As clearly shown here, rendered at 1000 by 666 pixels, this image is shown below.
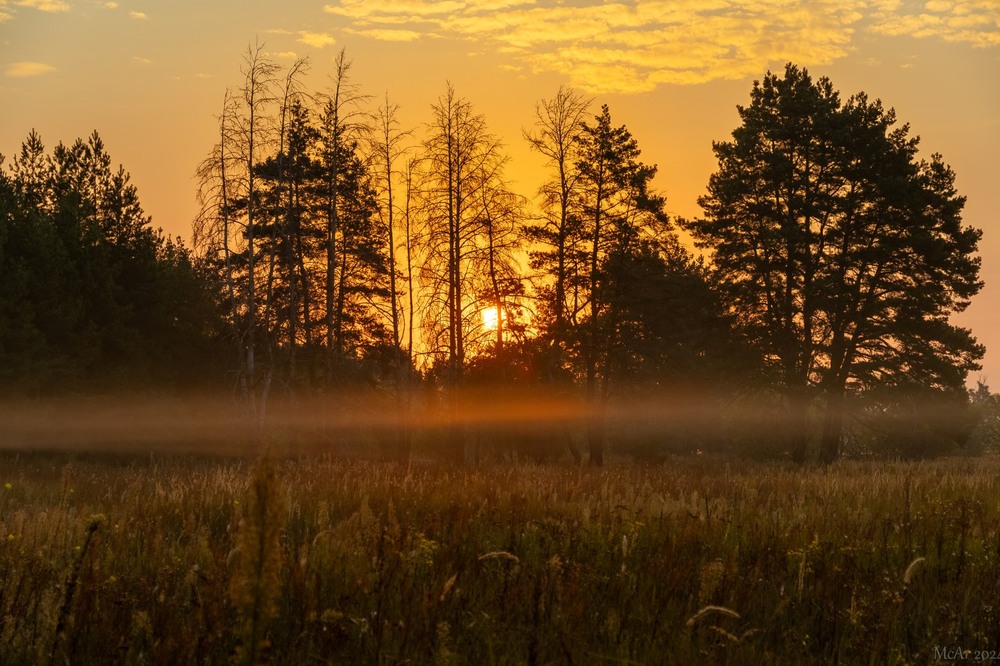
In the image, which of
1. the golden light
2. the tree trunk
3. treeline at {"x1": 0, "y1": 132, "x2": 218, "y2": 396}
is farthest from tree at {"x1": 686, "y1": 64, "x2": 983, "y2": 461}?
treeline at {"x1": 0, "y1": 132, "x2": 218, "y2": 396}

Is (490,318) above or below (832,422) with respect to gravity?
above

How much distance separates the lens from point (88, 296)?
37344 mm

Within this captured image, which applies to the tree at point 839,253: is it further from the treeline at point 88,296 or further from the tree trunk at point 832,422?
the treeline at point 88,296

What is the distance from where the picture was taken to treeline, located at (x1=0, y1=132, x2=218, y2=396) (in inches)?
1330

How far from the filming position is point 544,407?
3042 centimetres

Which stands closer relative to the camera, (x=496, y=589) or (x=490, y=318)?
(x=496, y=589)

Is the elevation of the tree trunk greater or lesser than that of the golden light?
lesser

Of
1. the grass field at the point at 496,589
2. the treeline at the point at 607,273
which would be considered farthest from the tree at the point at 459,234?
the grass field at the point at 496,589

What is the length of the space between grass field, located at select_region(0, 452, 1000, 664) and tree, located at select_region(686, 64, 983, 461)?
84.4 ft

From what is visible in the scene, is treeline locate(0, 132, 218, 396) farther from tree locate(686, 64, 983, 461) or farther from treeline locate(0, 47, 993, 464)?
tree locate(686, 64, 983, 461)

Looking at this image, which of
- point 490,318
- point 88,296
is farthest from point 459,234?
point 88,296

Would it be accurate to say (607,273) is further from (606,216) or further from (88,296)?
(88,296)

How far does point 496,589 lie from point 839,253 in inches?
1195

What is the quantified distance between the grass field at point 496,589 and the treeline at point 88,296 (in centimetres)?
3029
